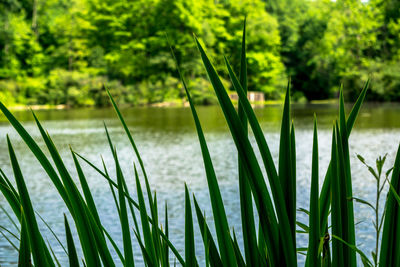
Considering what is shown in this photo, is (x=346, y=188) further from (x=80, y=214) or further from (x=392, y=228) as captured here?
(x=80, y=214)

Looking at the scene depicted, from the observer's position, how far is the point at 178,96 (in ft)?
122

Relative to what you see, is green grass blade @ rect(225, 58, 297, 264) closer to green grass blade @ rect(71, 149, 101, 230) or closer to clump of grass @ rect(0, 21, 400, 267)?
clump of grass @ rect(0, 21, 400, 267)

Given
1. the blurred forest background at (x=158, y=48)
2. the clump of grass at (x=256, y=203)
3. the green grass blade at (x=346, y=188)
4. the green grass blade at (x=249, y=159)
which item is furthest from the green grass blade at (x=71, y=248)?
the blurred forest background at (x=158, y=48)

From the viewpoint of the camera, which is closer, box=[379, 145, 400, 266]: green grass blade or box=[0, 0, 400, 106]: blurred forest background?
box=[379, 145, 400, 266]: green grass blade

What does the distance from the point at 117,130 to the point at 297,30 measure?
3053cm

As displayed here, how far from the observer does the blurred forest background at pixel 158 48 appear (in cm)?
3394

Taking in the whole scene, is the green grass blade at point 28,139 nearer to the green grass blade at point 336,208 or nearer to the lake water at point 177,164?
the green grass blade at point 336,208

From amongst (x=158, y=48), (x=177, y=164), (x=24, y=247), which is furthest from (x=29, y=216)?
(x=158, y=48)

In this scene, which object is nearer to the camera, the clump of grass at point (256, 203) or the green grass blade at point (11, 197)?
the clump of grass at point (256, 203)

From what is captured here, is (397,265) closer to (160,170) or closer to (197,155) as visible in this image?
(160,170)

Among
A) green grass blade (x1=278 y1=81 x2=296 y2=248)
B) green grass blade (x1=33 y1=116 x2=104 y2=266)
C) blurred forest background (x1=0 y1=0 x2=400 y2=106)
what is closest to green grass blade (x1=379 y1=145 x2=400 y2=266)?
green grass blade (x1=278 y1=81 x2=296 y2=248)

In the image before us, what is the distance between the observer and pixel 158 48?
39.8 m

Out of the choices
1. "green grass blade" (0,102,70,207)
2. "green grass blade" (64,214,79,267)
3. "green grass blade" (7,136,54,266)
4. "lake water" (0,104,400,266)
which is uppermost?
"green grass blade" (0,102,70,207)

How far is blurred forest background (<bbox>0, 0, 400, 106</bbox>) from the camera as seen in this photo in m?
33.9
